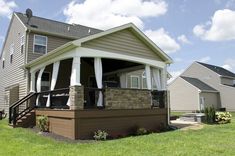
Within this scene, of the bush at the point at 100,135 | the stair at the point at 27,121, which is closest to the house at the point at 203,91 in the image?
the stair at the point at 27,121

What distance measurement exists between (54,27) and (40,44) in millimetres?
2618

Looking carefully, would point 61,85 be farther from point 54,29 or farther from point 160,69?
point 160,69

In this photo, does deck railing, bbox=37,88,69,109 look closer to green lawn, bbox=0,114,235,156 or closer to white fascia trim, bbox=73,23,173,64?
green lawn, bbox=0,114,235,156

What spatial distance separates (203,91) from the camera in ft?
132

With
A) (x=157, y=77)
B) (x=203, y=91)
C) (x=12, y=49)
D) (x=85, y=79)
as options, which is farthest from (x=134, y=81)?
(x=203, y=91)

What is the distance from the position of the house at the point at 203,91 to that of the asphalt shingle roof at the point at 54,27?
2126 centimetres

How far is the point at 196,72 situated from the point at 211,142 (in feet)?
126

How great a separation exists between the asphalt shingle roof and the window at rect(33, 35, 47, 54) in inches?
23.5

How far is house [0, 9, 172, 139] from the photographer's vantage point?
1198cm

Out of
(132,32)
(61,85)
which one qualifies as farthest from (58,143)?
→ (61,85)

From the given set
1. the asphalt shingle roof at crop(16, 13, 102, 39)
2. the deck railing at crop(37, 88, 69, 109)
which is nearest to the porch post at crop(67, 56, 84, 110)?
the deck railing at crop(37, 88, 69, 109)

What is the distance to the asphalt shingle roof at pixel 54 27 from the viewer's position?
65.2 feet

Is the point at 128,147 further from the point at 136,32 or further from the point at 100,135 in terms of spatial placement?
the point at 136,32

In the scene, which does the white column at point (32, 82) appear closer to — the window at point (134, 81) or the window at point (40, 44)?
the window at point (40, 44)
